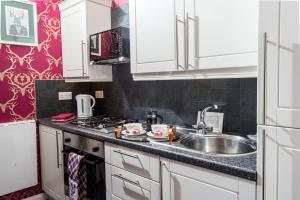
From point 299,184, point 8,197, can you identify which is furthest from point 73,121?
point 299,184

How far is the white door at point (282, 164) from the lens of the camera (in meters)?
0.82

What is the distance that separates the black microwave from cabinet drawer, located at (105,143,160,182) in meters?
0.77

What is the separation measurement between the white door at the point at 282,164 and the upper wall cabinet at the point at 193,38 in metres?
0.44

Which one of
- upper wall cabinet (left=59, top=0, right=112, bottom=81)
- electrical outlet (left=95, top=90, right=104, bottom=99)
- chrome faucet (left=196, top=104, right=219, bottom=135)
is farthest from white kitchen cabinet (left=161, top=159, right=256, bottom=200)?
electrical outlet (left=95, top=90, right=104, bottom=99)

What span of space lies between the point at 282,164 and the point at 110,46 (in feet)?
5.23

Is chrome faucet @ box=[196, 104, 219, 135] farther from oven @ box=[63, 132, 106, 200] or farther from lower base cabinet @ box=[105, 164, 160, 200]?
oven @ box=[63, 132, 106, 200]

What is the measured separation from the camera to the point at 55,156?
220 centimetres

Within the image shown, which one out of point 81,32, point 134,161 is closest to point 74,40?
Result: point 81,32

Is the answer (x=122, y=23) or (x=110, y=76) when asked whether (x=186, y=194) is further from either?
(x=122, y=23)

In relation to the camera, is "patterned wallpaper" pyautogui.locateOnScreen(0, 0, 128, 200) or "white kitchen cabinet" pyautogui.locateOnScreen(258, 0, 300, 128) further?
"patterned wallpaper" pyautogui.locateOnScreen(0, 0, 128, 200)

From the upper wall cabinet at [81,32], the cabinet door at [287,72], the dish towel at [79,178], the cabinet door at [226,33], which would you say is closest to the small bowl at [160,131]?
the cabinet door at [226,33]

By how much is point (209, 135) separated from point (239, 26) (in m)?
0.73

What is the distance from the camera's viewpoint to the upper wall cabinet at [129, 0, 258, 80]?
1.19 meters

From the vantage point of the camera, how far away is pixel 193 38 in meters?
1.39
